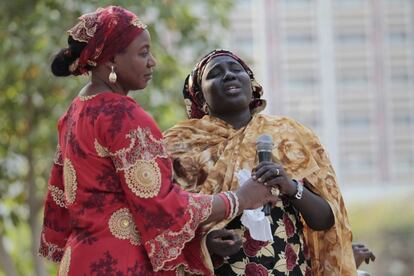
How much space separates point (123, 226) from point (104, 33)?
2.34 ft

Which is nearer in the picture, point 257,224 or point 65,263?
point 65,263

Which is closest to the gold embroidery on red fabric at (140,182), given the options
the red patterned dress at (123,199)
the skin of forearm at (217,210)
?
the red patterned dress at (123,199)

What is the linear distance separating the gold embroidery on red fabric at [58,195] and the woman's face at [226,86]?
718 mm

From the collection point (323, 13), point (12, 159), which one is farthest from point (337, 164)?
point (12, 159)

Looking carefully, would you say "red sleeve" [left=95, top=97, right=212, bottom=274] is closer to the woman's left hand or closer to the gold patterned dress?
the woman's left hand

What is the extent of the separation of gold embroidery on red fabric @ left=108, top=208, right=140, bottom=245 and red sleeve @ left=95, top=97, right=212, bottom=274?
31 mm

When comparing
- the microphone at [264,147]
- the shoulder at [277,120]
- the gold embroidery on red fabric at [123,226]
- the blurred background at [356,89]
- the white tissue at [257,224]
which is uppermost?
the shoulder at [277,120]

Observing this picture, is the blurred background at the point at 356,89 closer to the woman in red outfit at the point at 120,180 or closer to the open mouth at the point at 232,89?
the open mouth at the point at 232,89

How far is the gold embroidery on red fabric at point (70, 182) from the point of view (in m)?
4.01

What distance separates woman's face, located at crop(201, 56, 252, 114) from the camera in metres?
4.38

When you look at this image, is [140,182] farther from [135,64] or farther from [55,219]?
[55,219]

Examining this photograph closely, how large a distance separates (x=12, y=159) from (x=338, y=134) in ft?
104

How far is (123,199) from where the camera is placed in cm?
397

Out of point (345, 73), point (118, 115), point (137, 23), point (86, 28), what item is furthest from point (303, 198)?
point (345, 73)
